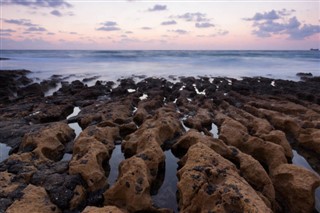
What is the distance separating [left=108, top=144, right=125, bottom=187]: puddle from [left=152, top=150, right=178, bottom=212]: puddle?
103 cm

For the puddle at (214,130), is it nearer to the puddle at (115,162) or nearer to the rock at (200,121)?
the rock at (200,121)

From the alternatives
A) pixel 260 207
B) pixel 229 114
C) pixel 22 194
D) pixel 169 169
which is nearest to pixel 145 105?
pixel 229 114

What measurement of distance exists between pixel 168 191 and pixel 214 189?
153 cm

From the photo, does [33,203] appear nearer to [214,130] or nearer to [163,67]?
[214,130]

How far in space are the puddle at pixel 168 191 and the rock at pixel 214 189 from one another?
0.65m

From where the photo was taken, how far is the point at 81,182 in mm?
5145

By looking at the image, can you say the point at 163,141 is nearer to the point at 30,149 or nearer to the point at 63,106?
the point at 30,149

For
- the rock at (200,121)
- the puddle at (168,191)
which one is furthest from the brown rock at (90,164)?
the rock at (200,121)

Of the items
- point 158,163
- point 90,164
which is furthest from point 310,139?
point 90,164

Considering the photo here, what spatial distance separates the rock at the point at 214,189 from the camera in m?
3.93

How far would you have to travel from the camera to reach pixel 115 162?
6727 mm

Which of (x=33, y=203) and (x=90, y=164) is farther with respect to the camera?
(x=90, y=164)

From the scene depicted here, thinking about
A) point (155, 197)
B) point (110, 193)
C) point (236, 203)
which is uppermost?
point (236, 203)

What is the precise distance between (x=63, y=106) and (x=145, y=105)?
327 centimetres
